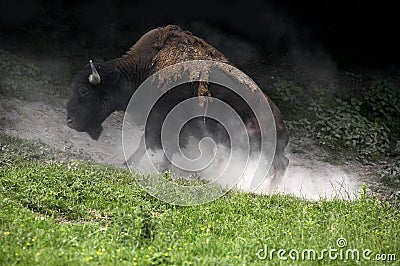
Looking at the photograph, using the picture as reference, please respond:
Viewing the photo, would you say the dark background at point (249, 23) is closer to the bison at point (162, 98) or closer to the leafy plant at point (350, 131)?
the leafy plant at point (350, 131)

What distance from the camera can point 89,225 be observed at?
21.8 feet

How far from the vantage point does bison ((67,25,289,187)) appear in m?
10.4

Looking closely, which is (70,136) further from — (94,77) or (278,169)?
(278,169)

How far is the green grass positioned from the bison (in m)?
1.73

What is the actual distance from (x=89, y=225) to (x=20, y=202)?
108cm

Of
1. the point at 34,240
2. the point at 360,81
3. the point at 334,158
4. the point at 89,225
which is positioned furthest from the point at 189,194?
the point at 360,81

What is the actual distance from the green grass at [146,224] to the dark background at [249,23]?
800 cm

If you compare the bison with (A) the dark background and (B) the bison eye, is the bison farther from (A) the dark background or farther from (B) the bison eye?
(A) the dark background

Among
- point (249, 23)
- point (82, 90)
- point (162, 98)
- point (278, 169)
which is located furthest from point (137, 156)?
point (249, 23)

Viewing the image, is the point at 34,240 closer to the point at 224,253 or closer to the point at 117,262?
the point at 117,262

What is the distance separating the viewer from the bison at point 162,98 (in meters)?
10.4

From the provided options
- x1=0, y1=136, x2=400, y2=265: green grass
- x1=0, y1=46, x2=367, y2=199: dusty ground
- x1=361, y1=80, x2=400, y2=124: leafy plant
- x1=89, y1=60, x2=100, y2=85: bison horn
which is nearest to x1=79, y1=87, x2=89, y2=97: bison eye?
x1=89, y1=60, x2=100, y2=85: bison horn

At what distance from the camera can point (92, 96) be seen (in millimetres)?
10938

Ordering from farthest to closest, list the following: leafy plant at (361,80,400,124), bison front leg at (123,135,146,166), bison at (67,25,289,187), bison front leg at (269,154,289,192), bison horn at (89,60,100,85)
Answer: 1. leafy plant at (361,80,400,124)
2. bison front leg at (123,135,146,166)
3. bison horn at (89,60,100,85)
4. bison at (67,25,289,187)
5. bison front leg at (269,154,289,192)
